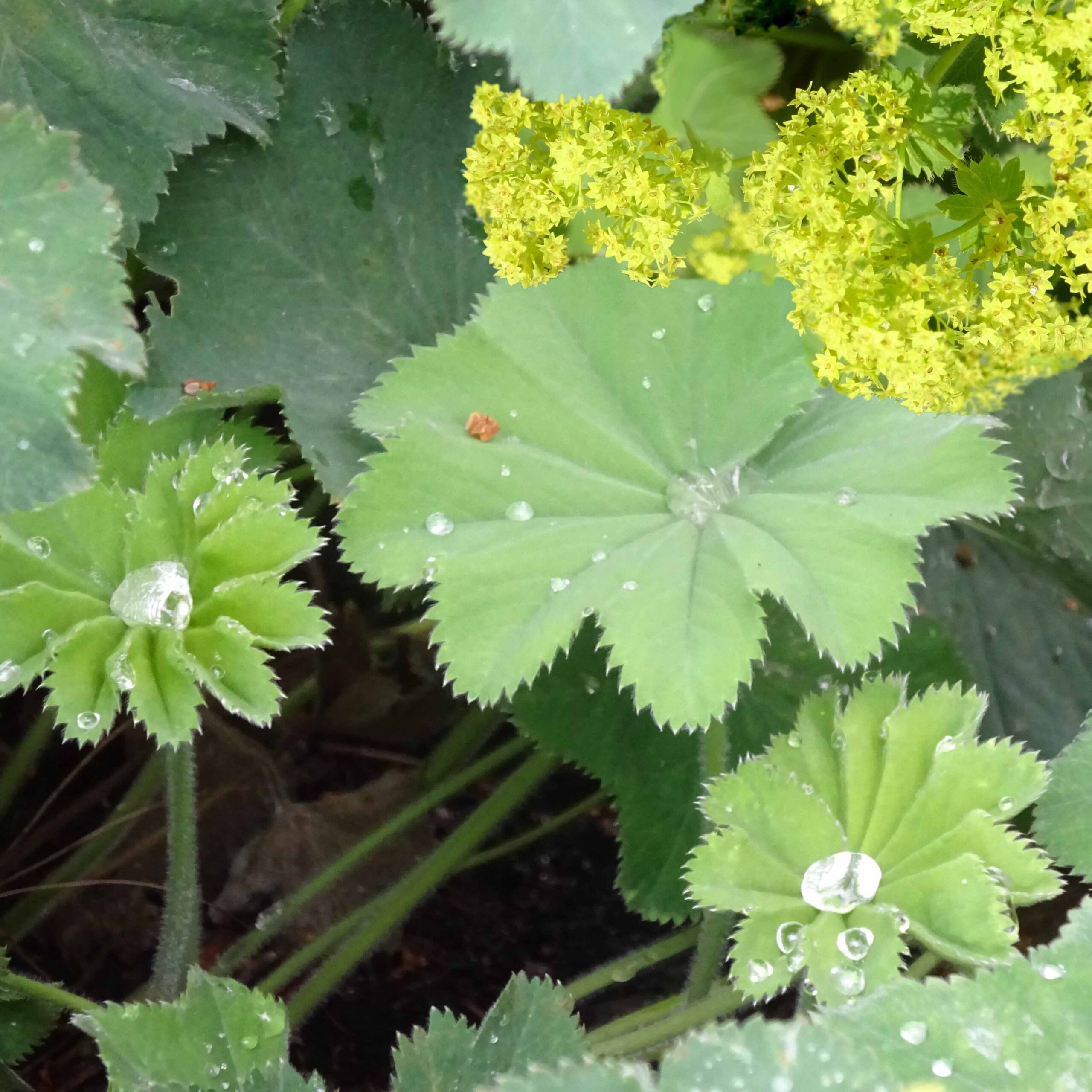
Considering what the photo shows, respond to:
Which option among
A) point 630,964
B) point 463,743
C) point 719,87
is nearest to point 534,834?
point 463,743

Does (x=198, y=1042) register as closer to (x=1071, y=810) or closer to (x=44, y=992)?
(x=44, y=992)

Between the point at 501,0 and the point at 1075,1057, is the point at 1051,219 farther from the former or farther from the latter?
the point at 1075,1057

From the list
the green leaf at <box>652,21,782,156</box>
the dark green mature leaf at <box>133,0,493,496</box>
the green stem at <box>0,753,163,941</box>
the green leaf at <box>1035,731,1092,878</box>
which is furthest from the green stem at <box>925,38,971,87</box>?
the green stem at <box>0,753,163,941</box>

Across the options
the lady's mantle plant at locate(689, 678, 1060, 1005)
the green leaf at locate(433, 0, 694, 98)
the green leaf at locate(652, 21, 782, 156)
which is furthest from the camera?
the green leaf at locate(652, 21, 782, 156)

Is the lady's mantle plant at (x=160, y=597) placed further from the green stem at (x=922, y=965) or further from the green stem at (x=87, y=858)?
the green stem at (x=922, y=965)

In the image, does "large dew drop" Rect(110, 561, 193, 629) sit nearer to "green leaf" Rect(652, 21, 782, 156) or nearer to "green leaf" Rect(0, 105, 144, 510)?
"green leaf" Rect(0, 105, 144, 510)

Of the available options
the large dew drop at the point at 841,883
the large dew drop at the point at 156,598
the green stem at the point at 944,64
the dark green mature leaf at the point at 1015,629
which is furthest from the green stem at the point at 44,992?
the green stem at the point at 944,64

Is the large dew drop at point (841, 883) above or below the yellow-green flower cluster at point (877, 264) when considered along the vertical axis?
below

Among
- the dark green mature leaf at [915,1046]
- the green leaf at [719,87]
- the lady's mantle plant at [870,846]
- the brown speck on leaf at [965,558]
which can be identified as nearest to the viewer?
the dark green mature leaf at [915,1046]
